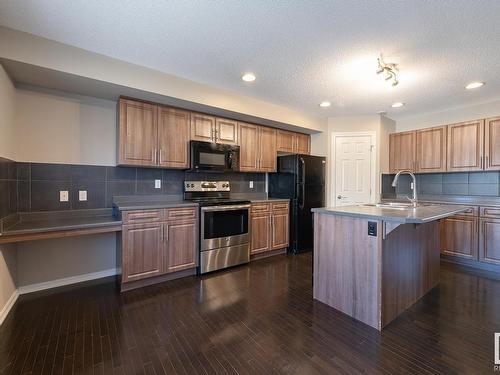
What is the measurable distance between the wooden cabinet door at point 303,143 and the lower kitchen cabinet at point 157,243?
254cm

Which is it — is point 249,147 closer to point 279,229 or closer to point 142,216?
point 279,229

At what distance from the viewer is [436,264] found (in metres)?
2.88

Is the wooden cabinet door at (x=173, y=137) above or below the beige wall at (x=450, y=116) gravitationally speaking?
below

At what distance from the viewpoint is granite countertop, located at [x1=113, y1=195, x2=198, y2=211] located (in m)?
2.74

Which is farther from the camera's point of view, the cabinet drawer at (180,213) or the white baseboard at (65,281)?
the cabinet drawer at (180,213)

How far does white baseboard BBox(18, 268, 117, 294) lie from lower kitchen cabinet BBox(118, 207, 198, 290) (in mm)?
518

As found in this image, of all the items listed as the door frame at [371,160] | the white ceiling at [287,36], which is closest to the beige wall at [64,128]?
the white ceiling at [287,36]

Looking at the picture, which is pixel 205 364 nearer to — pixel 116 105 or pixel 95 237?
pixel 95 237

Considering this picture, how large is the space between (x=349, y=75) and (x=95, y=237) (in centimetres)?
362

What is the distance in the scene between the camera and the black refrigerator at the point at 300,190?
4.17 meters

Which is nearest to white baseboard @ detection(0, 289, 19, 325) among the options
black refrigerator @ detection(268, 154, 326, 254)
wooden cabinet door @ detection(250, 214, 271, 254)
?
wooden cabinet door @ detection(250, 214, 271, 254)

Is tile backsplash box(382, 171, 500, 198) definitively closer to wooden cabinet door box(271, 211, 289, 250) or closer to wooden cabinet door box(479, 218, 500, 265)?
wooden cabinet door box(479, 218, 500, 265)

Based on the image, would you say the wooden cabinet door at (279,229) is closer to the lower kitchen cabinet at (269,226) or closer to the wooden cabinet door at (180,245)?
the lower kitchen cabinet at (269,226)

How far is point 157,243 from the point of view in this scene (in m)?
2.86
